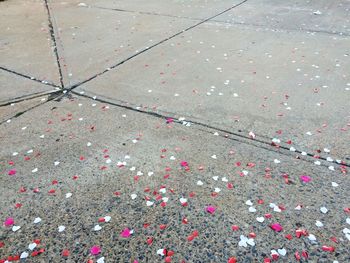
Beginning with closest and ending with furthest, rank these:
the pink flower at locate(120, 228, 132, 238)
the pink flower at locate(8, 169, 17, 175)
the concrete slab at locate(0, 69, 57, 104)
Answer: the pink flower at locate(120, 228, 132, 238)
the pink flower at locate(8, 169, 17, 175)
the concrete slab at locate(0, 69, 57, 104)

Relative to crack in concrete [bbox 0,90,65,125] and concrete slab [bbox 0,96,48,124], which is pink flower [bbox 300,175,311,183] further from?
concrete slab [bbox 0,96,48,124]

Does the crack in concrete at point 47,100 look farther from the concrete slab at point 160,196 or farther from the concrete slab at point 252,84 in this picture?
the concrete slab at point 252,84

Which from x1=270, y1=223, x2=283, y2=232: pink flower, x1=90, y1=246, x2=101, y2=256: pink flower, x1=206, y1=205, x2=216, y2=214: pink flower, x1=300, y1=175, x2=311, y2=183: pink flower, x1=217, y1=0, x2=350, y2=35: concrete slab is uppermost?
x1=217, y1=0, x2=350, y2=35: concrete slab

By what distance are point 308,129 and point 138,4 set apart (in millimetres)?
7063

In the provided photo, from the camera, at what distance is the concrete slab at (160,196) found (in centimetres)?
244

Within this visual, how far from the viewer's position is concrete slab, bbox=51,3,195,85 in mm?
5590

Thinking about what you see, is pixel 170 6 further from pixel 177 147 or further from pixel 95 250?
pixel 95 250

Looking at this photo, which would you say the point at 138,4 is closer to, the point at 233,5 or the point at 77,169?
the point at 233,5

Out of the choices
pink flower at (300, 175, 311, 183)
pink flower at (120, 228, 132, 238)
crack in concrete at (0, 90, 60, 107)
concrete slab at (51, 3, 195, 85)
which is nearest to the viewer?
pink flower at (120, 228, 132, 238)

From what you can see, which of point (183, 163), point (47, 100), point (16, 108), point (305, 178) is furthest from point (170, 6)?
point (305, 178)

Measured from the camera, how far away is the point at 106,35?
6883 mm

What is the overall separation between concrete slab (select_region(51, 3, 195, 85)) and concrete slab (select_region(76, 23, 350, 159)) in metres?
0.40

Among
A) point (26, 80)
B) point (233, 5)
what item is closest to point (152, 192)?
point (26, 80)

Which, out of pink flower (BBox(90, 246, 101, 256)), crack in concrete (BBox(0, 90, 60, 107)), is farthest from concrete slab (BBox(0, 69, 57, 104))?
pink flower (BBox(90, 246, 101, 256))
